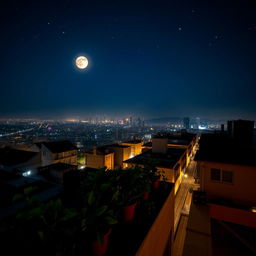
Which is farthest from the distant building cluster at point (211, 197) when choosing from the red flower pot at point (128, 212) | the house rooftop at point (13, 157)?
the house rooftop at point (13, 157)

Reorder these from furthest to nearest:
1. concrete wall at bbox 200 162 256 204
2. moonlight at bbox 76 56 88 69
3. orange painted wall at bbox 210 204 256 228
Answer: moonlight at bbox 76 56 88 69, concrete wall at bbox 200 162 256 204, orange painted wall at bbox 210 204 256 228

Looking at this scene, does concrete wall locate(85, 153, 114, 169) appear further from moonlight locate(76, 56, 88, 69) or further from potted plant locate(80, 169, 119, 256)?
potted plant locate(80, 169, 119, 256)

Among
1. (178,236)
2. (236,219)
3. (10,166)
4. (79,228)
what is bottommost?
(178,236)

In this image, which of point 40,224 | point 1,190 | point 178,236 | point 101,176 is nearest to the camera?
point 40,224

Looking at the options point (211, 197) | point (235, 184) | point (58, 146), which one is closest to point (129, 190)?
point (211, 197)

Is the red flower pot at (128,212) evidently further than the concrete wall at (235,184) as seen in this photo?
No

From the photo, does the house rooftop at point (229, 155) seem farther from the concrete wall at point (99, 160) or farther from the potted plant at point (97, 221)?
the concrete wall at point (99, 160)

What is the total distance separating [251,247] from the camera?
437 centimetres

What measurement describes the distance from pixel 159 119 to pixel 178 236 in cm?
17114

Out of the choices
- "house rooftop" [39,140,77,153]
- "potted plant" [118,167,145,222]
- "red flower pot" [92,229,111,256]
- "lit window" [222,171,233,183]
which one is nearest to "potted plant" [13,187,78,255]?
"red flower pot" [92,229,111,256]

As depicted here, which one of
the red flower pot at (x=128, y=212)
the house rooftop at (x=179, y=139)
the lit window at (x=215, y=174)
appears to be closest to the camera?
the red flower pot at (x=128, y=212)

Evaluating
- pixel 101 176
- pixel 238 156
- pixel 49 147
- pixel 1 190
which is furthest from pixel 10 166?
pixel 238 156

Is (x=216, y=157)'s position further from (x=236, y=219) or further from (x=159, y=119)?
(x=159, y=119)

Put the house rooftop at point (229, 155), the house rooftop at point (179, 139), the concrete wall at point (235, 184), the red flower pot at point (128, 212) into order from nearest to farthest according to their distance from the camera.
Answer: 1. the red flower pot at point (128, 212)
2. the concrete wall at point (235, 184)
3. the house rooftop at point (229, 155)
4. the house rooftop at point (179, 139)
